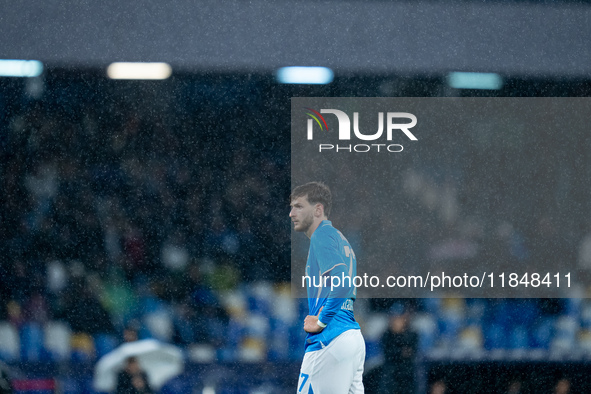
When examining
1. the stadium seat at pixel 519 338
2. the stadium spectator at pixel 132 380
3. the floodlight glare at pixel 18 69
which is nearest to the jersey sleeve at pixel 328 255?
the stadium seat at pixel 519 338

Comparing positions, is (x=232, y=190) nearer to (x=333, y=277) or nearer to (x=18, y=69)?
(x=333, y=277)

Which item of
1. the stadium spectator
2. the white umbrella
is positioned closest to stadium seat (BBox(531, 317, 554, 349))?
the white umbrella

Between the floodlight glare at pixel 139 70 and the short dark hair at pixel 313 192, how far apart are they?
0.94m

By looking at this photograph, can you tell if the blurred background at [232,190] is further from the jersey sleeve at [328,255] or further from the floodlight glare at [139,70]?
the jersey sleeve at [328,255]

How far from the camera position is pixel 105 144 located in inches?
160

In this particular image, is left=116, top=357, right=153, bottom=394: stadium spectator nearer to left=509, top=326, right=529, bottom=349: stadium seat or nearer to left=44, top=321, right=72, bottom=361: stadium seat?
left=44, top=321, right=72, bottom=361: stadium seat

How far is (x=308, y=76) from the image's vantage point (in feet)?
13.5

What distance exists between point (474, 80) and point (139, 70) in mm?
1810

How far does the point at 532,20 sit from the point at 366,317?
1.86m

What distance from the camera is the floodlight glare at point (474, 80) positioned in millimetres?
4148

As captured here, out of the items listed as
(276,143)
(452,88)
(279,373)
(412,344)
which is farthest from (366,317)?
(452,88)

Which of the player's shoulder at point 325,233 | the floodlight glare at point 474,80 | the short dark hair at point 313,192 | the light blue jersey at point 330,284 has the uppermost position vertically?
the floodlight glare at point 474,80

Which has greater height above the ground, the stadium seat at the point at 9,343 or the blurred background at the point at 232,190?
the blurred background at the point at 232,190

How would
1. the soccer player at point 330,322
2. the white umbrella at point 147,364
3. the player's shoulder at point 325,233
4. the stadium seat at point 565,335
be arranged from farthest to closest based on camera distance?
the stadium seat at point 565,335 → the white umbrella at point 147,364 → the player's shoulder at point 325,233 → the soccer player at point 330,322
